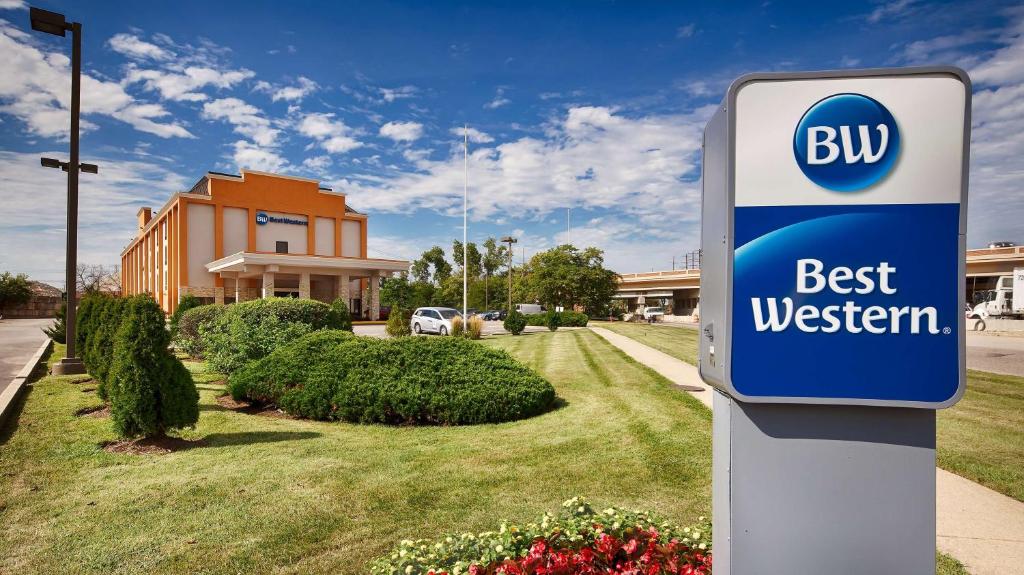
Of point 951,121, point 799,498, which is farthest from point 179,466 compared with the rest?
point 951,121

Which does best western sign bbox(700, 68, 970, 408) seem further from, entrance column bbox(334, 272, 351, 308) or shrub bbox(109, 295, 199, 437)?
entrance column bbox(334, 272, 351, 308)

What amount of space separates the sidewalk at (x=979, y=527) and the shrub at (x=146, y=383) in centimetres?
692

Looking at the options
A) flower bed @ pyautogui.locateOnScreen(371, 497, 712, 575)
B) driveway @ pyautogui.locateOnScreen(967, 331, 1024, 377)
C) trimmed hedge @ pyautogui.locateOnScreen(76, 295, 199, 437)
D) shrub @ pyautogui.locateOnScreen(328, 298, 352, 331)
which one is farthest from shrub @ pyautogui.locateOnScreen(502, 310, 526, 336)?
flower bed @ pyautogui.locateOnScreen(371, 497, 712, 575)

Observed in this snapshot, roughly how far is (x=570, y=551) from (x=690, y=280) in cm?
6818

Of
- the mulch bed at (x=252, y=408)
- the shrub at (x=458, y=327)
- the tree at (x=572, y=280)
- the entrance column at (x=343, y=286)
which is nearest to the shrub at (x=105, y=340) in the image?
the mulch bed at (x=252, y=408)

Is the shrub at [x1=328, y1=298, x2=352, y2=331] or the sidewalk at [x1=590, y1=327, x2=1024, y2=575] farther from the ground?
the shrub at [x1=328, y1=298, x2=352, y2=331]

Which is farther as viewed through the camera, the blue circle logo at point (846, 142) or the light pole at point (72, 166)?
the light pole at point (72, 166)

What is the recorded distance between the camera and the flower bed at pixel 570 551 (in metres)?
2.70

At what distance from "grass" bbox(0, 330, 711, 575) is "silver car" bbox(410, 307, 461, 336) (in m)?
20.7

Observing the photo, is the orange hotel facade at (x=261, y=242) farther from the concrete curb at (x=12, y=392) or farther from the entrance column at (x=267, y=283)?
the concrete curb at (x=12, y=392)

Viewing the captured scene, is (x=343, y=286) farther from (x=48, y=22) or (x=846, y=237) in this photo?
(x=846, y=237)

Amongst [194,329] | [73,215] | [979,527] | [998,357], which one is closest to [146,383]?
[979,527]

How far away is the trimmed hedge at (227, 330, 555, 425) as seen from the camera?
7188mm

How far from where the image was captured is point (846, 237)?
6.81 feet
